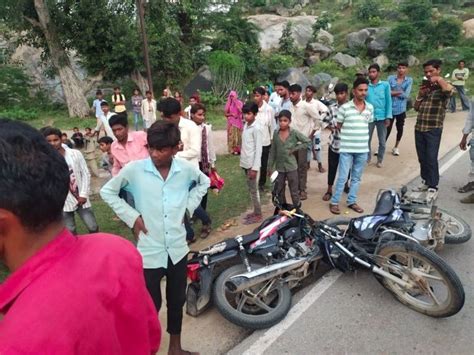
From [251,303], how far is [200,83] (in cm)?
1479

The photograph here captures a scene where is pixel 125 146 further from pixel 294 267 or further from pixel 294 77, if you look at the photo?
pixel 294 77

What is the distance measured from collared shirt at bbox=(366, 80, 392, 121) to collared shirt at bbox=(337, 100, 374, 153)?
5.31ft

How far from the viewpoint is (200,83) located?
55.3 feet

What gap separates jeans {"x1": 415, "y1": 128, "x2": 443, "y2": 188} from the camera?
514cm

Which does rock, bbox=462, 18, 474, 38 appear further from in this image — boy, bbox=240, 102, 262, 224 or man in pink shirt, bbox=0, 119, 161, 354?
man in pink shirt, bbox=0, 119, 161, 354

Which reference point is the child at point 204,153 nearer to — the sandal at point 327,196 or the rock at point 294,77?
A: the sandal at point 327,196

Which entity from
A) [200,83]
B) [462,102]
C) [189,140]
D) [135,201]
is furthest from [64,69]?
[135,201]

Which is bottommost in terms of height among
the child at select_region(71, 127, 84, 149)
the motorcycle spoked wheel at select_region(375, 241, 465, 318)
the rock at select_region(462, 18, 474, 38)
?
the child at select_region(71, 127, 84, 149)

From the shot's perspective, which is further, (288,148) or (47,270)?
(288,148)

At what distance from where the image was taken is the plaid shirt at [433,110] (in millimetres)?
5016

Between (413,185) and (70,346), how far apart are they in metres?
6.04

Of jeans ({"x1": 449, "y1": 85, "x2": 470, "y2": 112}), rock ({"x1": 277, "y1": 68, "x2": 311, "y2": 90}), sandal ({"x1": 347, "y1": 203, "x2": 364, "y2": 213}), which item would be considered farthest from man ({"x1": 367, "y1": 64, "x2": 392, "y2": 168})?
rock ({"x1": 277, "y1": 68, "x2": 311, "y2": 90})

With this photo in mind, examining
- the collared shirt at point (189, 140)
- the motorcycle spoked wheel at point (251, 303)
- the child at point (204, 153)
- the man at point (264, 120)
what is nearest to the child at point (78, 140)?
the man at point (264, 120)

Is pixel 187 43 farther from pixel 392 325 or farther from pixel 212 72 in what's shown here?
pixel 392 325
